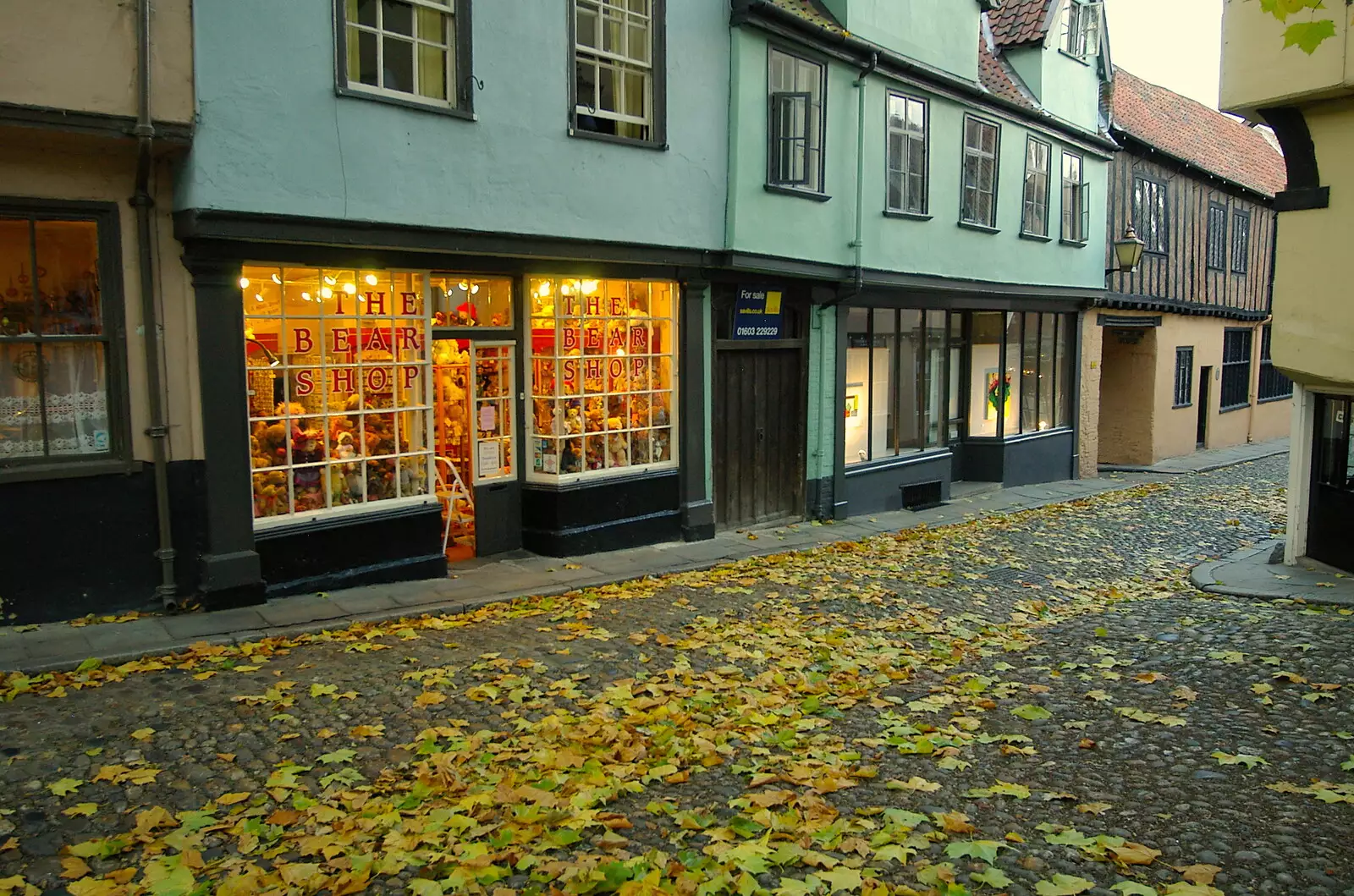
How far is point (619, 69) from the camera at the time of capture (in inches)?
437

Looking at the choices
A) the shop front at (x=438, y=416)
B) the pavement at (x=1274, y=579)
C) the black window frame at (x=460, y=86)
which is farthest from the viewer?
the pavement at (x=1274, y=579)

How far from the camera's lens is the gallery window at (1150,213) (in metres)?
22.7

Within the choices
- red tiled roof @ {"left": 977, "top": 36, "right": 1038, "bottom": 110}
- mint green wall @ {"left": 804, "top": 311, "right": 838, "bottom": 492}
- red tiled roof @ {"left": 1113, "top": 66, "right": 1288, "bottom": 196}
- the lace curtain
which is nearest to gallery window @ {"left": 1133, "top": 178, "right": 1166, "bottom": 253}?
red tiled roof @ {"left": 1113, "top": 66, "right": 1288, "bottom": 196}

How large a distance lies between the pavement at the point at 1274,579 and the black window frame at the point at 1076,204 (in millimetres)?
9691

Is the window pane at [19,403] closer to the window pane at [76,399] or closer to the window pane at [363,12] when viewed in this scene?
the window pane at [76,399]

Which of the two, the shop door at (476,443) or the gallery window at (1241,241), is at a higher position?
the gallery window at (1241,241)

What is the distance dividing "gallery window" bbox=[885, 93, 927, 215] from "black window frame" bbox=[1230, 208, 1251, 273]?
1590 centimetres

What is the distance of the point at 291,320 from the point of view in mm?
8977

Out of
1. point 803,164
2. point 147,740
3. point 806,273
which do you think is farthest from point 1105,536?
point 147,740

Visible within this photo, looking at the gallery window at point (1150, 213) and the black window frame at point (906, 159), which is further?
the gallery window at point (1150, 213)

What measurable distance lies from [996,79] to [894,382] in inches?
240

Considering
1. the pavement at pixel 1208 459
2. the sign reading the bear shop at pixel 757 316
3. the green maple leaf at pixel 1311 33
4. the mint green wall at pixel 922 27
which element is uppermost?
the mint green wall at pixel 922 27

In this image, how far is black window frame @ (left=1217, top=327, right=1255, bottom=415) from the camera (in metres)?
27.9

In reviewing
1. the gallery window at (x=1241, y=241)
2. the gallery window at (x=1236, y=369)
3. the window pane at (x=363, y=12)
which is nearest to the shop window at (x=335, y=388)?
the window pane at (x=363, y=12)
